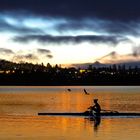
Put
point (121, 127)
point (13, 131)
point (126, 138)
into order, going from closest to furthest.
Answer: point (126, 138)
point (13, 131)
point (121, 127)

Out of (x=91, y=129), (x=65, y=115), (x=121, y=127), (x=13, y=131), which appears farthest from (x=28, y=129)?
(x=65, y=115)

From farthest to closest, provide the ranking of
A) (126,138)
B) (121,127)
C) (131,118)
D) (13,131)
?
(131,118)
(121,127)
(13,131)
(126,138)

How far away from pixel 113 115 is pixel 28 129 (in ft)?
38.6

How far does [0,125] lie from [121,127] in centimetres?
976

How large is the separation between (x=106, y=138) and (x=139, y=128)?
688 centimetres

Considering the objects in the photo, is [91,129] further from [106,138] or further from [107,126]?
[106,138]

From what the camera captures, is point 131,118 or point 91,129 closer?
point 91,129

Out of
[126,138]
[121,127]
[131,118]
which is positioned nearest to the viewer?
[126,138]

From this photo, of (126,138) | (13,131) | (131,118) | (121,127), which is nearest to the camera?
(126,138)

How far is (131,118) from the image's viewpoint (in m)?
48.1

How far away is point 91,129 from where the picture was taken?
4116 centimetres

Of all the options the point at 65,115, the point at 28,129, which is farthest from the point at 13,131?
the point at 65,115

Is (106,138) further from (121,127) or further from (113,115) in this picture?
(113,115)

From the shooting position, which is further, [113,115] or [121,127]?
[113,115]
